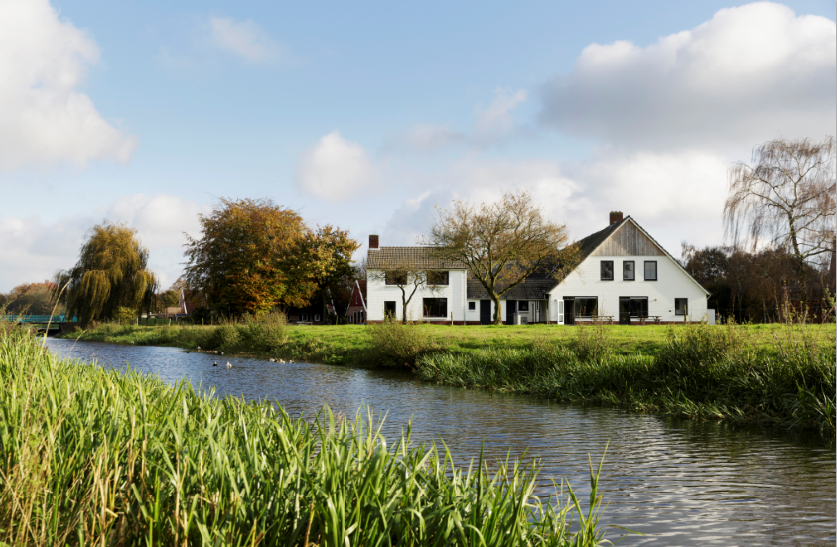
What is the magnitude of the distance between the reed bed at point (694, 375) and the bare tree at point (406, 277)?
23693mm

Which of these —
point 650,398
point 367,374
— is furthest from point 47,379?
point 367,374

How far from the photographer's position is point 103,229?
45500 millimetres

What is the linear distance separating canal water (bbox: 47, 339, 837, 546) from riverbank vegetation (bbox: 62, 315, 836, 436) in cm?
73

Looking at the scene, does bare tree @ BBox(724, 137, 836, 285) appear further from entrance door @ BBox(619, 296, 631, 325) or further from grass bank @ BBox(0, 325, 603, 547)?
grass bank @ BBox(0, 325, 603, 547)

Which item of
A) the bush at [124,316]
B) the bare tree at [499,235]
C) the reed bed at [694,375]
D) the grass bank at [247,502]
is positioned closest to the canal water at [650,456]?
the grass bank at [247,502]

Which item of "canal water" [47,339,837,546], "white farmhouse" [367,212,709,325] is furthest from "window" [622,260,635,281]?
"canal water" [47,339,837,546]

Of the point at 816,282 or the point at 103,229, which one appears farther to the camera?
the point at 103,229

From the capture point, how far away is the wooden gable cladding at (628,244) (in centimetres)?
4181

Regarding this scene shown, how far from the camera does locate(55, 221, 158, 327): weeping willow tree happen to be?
43438mm

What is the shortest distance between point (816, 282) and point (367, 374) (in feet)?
69.8

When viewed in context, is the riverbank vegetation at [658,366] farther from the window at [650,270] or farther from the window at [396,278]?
the window at [650,270]

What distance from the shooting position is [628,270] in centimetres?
4206

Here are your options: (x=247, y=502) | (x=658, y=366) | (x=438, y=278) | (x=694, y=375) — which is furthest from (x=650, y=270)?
(x=247, y=502)

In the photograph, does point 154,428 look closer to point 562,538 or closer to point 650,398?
point 562,538
